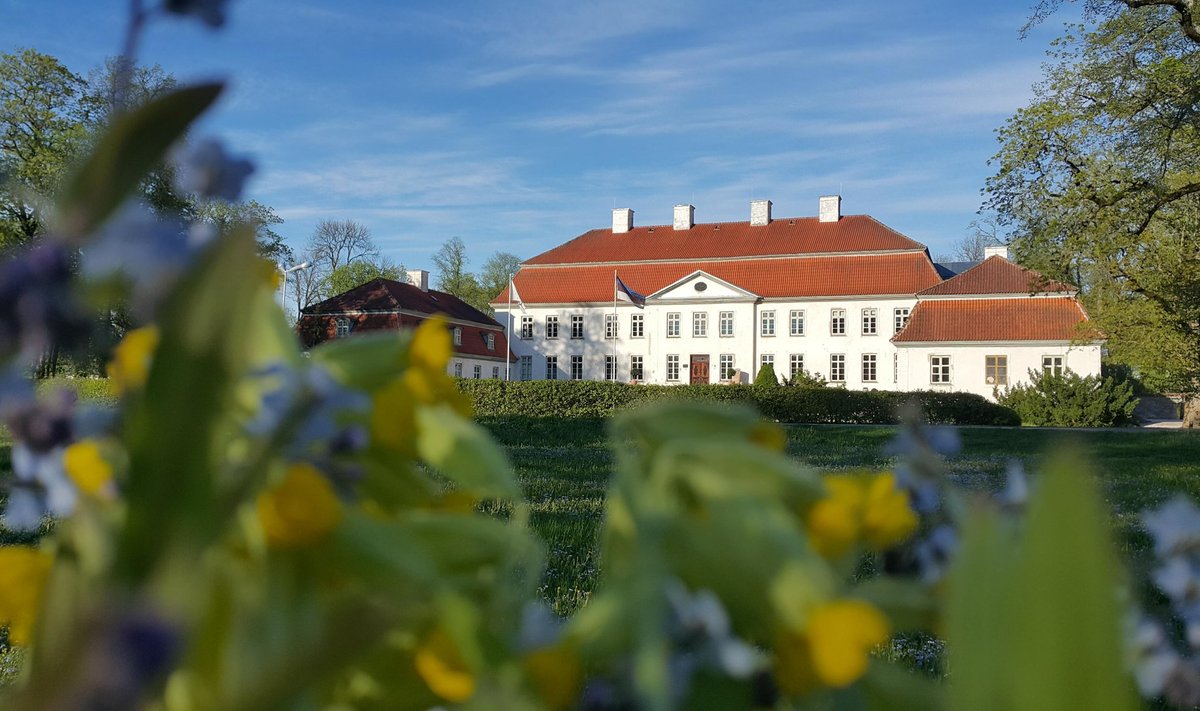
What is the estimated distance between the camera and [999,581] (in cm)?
28

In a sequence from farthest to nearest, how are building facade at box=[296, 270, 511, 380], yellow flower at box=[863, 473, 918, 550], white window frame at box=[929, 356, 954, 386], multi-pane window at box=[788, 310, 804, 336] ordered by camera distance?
multi-pane window at box=[788, 310, 804, 336] → building facade at box=[296, 270, 511, 380] → white window frame at box=[929, 356, 954, 386] → yellow flower at box=[863, 473, 918, 550]

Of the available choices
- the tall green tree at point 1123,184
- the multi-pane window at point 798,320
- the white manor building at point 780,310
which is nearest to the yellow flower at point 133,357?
the tall green tree at point 1123,184

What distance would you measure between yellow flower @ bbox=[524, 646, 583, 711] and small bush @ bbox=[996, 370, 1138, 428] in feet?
72.4

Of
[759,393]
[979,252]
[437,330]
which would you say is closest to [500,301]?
[759,393]

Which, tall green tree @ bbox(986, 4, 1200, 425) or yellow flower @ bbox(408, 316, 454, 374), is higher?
tall green tree @ bbox(986, 4, 1200, 425)

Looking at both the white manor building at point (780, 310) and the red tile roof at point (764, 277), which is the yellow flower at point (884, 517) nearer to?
the white manor building at point (780, 310)

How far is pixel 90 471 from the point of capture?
39 centimetres

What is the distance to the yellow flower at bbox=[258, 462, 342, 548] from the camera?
35 centimetres

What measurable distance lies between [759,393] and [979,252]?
3754 centimetres

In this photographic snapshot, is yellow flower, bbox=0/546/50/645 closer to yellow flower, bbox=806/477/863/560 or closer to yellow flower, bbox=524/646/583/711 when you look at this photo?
yellow flower, bbox=524/646/583/711

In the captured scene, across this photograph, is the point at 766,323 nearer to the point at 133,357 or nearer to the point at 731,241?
the point at 731,241

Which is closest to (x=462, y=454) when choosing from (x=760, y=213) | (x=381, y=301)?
(x=381, y=301)

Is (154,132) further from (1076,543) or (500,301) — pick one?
(500,301)

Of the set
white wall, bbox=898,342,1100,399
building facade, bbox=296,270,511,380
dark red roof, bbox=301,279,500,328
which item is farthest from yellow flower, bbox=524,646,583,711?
dark red roof, bbox=301,279,500,328
